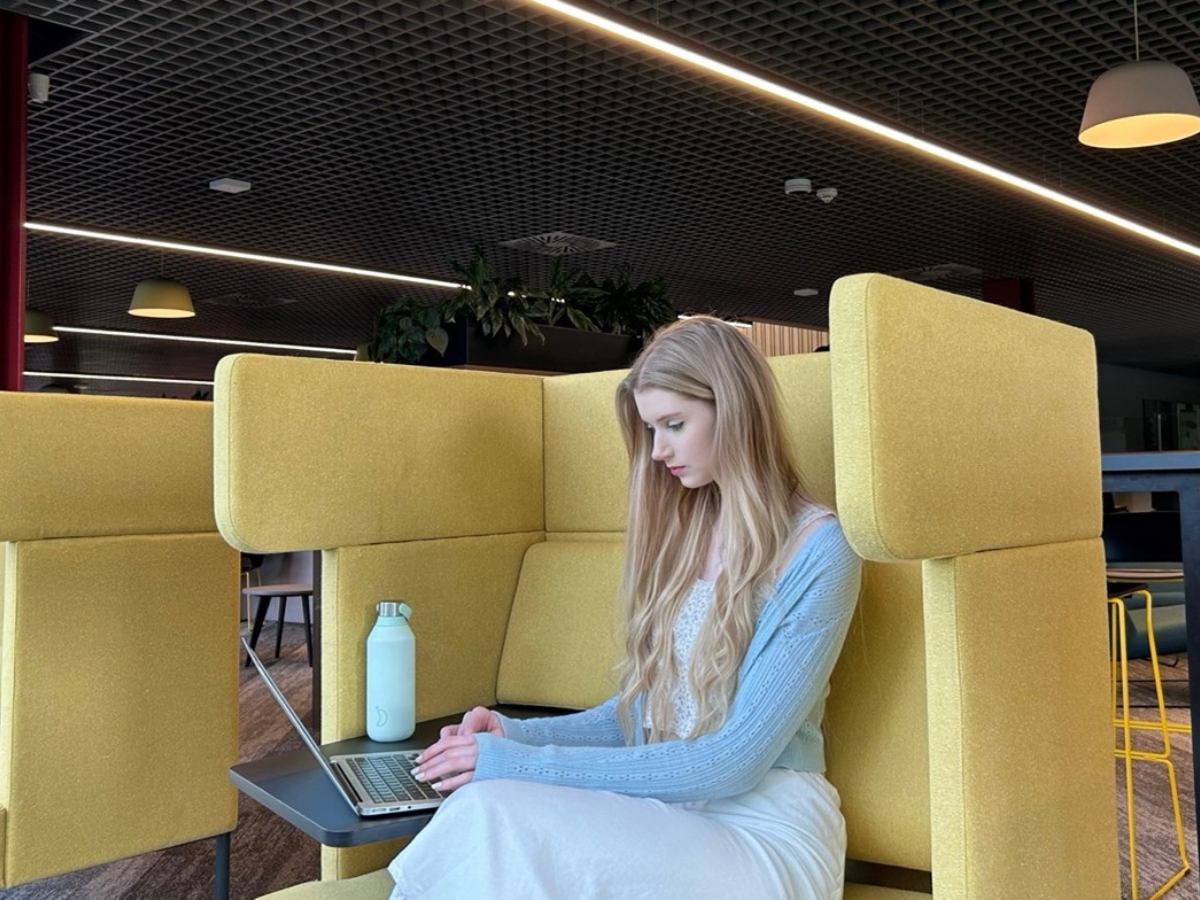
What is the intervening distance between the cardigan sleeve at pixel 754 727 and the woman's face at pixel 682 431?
21 centimetres

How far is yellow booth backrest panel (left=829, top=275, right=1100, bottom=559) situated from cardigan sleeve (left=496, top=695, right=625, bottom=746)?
0.62 m

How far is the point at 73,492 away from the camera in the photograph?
2295mm

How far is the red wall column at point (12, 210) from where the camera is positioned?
3.80 m

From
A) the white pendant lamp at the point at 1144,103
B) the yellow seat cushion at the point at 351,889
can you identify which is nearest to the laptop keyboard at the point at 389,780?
the yellow seat cushion at the point at 351,889

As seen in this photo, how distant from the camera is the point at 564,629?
6.82 feet

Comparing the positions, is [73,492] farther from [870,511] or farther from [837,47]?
[837,47]

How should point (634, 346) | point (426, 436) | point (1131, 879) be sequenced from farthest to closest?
point (634, 346) → point (1131, 879) → point (426, 436)

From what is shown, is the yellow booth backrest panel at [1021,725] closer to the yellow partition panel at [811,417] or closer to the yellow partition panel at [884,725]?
the yellow partition panel at [884,725]

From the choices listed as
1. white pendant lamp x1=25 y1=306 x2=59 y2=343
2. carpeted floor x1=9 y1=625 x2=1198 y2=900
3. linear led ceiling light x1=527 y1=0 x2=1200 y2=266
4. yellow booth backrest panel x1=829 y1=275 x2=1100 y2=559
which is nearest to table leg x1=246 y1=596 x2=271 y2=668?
carpeted floor x1=9 y1=625 x2=1198 y2=900

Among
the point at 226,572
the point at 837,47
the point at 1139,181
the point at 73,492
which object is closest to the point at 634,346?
the point at 837,47

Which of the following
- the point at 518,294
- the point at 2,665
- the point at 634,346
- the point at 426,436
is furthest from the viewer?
the point at 634,346

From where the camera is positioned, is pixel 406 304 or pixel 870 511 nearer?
pixel 870 511

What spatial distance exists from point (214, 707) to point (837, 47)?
3.59m

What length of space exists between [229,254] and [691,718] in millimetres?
7493
